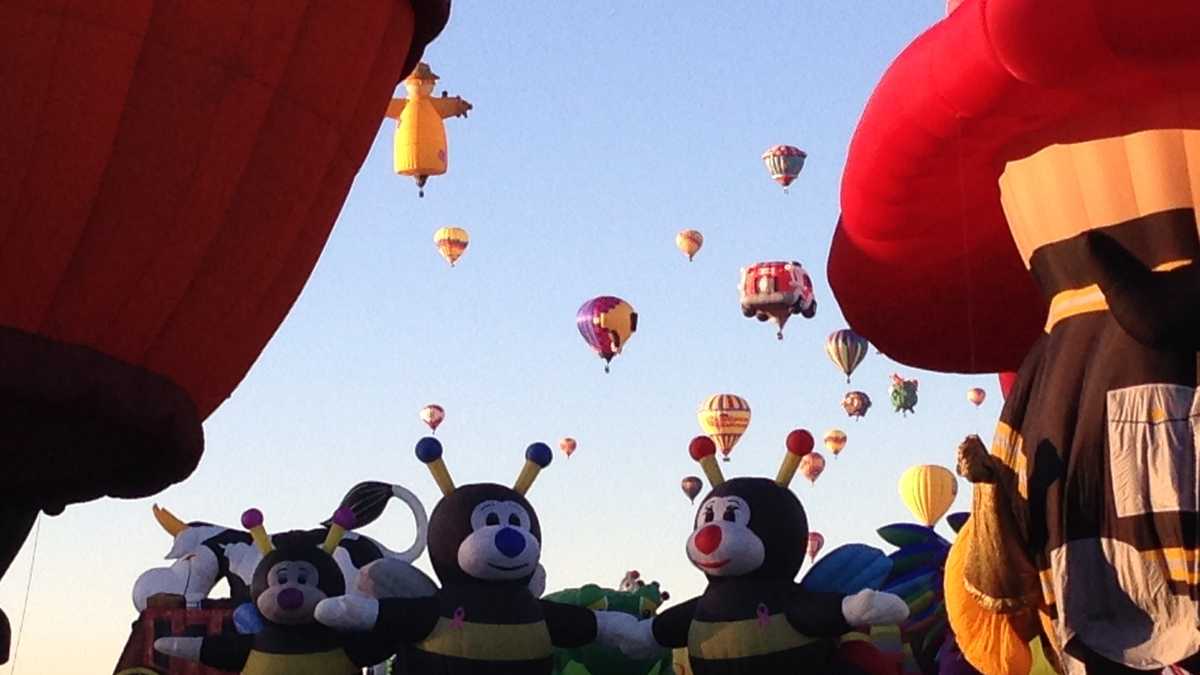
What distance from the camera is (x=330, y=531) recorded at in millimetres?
11523

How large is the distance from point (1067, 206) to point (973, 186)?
2.15ft

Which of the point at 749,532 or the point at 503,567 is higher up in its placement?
→ the point at 749,532

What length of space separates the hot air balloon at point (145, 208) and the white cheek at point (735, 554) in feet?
10.2

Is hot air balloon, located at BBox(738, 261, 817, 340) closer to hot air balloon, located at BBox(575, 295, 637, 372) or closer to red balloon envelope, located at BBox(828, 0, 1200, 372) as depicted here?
hot air balloon, located at BBox(575, 295, 637, 372)

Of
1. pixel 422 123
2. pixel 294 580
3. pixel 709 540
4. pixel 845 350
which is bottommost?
pixel 294 580

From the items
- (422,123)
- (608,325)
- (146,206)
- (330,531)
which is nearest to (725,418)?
(608,325)

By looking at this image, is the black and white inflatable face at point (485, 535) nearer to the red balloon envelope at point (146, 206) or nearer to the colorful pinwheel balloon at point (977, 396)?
the red balloon envelope at point (146, 206)

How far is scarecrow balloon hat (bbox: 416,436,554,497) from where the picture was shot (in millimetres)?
10875


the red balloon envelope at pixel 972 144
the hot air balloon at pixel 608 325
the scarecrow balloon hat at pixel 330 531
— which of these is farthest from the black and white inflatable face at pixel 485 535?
the hot air balloon at pixel 608 325

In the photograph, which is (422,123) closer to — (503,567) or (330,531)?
(330,531)

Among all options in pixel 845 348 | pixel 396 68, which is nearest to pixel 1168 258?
pixel 396 68

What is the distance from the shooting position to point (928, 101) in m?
6.54

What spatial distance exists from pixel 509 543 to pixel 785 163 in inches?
712

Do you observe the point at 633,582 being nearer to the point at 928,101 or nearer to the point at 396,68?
the point at 396,68
